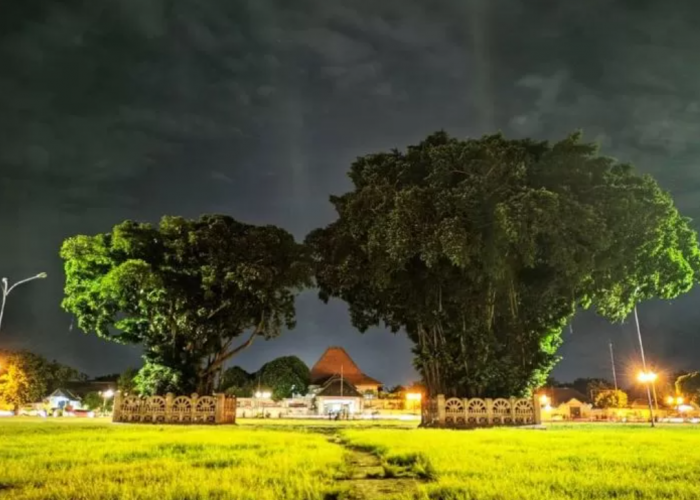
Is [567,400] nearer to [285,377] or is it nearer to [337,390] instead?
[337,390]

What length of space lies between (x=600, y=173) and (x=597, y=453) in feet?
53.3

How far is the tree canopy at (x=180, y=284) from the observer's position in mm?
26453

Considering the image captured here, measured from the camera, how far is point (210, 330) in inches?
1139

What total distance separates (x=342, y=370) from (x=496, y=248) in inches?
2071

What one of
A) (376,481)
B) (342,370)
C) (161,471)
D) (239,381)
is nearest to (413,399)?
(342,370)

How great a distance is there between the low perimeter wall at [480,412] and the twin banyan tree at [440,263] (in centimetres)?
97

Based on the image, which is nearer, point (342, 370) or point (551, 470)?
point (551, 470)

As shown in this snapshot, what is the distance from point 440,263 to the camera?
22969 mm

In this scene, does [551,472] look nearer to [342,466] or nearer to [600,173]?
[342,466]

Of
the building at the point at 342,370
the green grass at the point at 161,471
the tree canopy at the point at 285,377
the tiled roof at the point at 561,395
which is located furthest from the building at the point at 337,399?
the green grass at the point at 161,471

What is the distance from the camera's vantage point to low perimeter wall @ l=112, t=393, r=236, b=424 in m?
26.3

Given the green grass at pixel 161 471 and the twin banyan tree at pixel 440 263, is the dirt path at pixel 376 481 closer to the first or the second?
the green grass at pixel 161 471

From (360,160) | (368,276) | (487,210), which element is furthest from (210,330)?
(487,210)

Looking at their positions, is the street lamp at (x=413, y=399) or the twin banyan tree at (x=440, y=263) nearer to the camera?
the twin banyan tree at (x=440, y=263)
